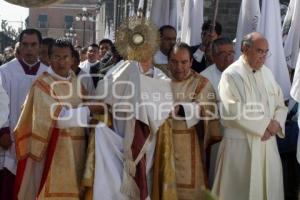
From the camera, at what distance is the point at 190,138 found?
5801 millimetres

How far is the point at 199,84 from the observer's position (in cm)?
582

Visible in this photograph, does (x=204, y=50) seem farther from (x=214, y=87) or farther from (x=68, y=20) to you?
(x=68, y=20)

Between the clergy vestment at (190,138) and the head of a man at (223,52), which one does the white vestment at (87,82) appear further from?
the head of a man at (223,52)

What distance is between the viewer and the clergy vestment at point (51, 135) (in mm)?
5504

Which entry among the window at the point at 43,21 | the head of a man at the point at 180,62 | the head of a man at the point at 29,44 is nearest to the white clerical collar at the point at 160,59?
the head of a man at the point at 180,62

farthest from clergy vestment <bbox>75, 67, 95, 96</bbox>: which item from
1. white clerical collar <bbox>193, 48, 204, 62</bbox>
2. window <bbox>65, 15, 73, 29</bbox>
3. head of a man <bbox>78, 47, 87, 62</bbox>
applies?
window <bbox>65, 15, 73, 29</bbox>

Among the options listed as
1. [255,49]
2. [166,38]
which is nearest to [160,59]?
[166,38]

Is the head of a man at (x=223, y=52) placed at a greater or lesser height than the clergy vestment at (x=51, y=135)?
greater

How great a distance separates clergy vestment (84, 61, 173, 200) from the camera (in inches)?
219

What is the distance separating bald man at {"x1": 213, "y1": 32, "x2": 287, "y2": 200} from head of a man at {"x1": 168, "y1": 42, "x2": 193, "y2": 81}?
1.17 ft

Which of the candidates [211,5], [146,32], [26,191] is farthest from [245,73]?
[211,5]

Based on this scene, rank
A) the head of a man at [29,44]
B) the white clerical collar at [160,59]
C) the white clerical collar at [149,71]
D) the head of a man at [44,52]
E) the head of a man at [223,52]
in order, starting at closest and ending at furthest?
the white clerical collar at [149,71], the head of a man at [223,52], the head of a man at [29,44], the white clerical collar at [160,59], the head of a man at [44,52]

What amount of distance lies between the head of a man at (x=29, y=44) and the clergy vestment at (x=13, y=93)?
0.25ft

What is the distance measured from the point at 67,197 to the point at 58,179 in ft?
0.59
